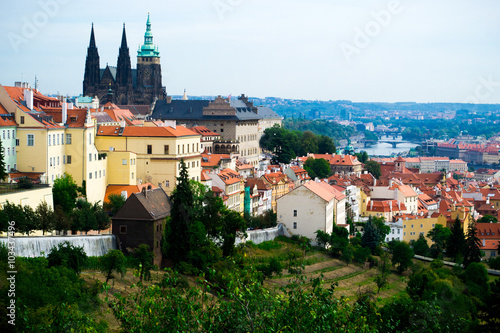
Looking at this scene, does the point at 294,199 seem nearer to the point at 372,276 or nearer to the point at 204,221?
the point at 372,276

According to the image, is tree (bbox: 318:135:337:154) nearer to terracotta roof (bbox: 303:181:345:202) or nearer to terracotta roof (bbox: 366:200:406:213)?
terracotta roof (bbox: 366:200:406:213)

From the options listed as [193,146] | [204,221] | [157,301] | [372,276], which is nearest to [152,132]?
[193,146]

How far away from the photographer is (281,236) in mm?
59469

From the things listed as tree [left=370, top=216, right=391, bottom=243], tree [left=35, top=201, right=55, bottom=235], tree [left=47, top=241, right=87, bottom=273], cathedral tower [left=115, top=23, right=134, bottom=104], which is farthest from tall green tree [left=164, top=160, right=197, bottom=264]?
cathedral tower [left=115, top=23, right=134, bottom=104]

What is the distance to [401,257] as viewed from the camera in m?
63.0

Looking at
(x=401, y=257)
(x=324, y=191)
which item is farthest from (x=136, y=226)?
(x=401, y=257)

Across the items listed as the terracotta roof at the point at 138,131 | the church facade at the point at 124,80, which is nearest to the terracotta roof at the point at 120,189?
the terracotta roof at the point at 138,131

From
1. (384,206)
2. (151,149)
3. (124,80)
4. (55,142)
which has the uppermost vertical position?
(124,80)

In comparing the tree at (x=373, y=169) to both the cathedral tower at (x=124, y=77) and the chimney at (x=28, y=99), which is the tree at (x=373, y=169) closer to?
the cathedral tower at (x=124, y=77)

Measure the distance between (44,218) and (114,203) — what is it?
7313mm

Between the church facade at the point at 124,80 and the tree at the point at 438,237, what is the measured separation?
6620 centimetres

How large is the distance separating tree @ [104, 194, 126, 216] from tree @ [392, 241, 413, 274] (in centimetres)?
2280

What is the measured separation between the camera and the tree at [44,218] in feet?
132

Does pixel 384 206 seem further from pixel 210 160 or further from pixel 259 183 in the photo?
pixel 210 160
